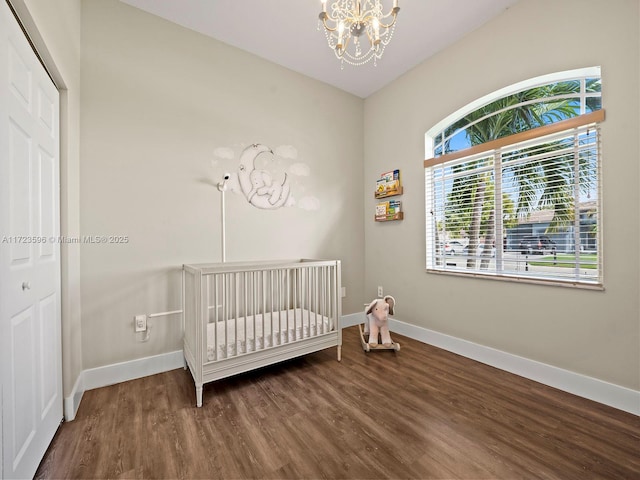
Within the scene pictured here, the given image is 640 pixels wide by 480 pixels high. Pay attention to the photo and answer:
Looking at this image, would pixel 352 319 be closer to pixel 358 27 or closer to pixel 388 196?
pixel 388 196

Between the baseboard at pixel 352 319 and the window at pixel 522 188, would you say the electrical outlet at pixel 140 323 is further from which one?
the window at pixel 522 188

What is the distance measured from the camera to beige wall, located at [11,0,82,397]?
128cm

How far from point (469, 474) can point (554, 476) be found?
34 centimetres

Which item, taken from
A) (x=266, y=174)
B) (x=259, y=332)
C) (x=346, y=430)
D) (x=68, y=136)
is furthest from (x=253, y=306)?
(x=68, y=136)

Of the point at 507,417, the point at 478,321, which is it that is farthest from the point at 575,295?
the point at 507,417

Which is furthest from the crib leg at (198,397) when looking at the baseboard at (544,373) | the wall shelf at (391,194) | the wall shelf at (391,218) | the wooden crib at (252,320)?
the wall shelf at (391,194)

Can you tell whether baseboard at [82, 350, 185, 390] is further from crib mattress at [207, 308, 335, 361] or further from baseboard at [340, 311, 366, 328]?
baseboard at [340, 311, 366, 328]

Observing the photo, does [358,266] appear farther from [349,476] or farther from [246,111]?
[349,476]

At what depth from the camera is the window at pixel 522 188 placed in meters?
1.76

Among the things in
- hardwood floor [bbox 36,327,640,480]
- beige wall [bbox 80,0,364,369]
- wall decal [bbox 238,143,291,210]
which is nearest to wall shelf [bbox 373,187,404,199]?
beige wall [bbox 80,0,364,369]

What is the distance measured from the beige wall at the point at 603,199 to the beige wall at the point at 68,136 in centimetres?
262

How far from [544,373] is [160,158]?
3136mm

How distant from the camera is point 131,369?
1.94m

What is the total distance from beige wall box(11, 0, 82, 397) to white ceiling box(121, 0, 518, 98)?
0.70 meters
